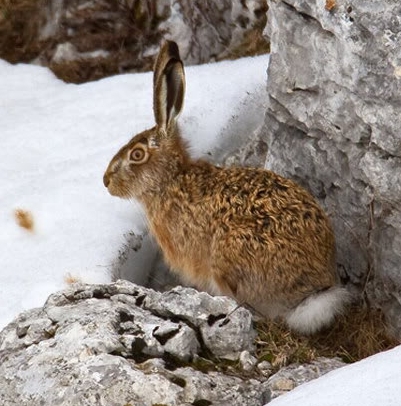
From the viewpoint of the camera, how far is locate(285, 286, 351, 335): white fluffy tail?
6215 millimetres

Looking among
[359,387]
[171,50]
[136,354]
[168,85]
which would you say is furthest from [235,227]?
[359,387]

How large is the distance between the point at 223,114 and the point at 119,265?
157 centimetres

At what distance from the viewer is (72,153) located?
823 centimetres

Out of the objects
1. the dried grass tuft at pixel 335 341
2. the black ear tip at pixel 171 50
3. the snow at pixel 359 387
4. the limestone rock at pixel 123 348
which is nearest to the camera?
the snow at pixel 359 387

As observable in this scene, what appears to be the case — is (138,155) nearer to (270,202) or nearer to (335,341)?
(270,202)

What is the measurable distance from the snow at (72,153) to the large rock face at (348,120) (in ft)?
3.61

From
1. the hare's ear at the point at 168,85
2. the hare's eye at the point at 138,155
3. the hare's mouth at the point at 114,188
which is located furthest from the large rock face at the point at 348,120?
the hare's mouth at the point at 114,188

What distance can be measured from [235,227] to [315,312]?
2.02ft

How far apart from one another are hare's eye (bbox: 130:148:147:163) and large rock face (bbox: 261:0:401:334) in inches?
30.7

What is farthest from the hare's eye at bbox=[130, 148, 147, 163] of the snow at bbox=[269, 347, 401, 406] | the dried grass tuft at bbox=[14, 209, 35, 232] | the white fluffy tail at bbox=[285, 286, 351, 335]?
the snow at bbox=[269, 347, 401, 406]

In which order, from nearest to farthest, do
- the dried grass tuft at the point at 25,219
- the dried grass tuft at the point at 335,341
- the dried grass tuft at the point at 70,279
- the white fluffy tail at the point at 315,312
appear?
1. the dried grass tuft at the point at 335,341
2. the white fluffy tail at the point at 315,312
3. the dried grass tuft at the point at 70,279
4. the dried grass tuft at the point at 25,219

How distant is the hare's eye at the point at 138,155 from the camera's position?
22.7 feet

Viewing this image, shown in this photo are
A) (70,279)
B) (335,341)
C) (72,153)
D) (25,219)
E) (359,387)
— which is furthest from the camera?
(72,153)

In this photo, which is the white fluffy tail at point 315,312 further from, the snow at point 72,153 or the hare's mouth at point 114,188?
the hare's mouth at point 114,188
